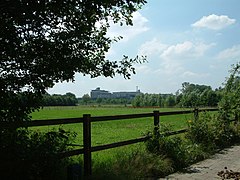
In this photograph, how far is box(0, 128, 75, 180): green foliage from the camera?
4906mm

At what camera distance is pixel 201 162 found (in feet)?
30.5

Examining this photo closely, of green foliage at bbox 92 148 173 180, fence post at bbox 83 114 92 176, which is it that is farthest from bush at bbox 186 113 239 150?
fence post at bbox 83 114 92 176

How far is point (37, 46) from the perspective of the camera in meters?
4.56

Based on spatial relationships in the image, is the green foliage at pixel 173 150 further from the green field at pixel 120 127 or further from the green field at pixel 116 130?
the green field at pixel 120 127

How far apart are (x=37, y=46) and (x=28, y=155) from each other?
159cm

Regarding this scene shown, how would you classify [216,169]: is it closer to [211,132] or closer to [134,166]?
[134,166]

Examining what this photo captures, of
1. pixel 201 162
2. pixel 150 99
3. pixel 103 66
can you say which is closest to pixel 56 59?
pixel 103 66

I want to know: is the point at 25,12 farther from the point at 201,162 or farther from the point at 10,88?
Result: the point at 201,162

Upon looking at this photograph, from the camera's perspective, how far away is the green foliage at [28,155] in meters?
4.91

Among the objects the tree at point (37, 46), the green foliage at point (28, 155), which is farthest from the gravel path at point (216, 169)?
the tree at point (37, 46)

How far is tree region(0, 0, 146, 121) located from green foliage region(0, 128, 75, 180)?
0.53m

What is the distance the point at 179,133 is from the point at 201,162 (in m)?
1.60

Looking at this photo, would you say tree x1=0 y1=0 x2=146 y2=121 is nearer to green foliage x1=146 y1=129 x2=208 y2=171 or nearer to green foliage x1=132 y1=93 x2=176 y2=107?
green foliage x1=146 y1=129 x2=208 y2=171

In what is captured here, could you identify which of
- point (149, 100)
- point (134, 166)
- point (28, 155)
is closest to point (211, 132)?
point (134, 166)
